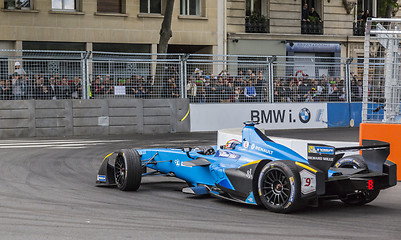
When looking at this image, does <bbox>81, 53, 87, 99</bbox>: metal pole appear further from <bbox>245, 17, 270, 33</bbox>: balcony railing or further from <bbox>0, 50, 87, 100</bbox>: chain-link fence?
<bbox>245, 17, 270, 33</bbox>: balcony railing

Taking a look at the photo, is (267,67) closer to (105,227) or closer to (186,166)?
(186,166)

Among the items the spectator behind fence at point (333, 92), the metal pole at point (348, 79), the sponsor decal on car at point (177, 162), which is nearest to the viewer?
the sponsor decal on car at point (177, 162)

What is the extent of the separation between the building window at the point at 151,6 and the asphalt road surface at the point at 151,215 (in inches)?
773

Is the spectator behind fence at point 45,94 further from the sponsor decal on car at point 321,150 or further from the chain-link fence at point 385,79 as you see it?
the sponsor decal on car at point 321,150

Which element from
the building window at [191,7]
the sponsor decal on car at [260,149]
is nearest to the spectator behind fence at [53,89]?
the sponsor decal on car at [260,149]

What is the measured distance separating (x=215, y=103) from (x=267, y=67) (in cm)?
221

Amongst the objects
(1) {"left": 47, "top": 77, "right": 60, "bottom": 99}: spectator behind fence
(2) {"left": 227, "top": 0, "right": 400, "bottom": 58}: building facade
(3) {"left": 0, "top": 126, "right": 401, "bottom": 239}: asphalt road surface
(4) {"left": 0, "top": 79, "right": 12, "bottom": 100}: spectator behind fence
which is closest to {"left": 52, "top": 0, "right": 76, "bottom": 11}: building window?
(2) {"left": 227, "top": 0, "right": 400, "bottom": 58}: building facade

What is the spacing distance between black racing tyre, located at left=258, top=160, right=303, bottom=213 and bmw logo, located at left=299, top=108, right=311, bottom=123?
1440cm

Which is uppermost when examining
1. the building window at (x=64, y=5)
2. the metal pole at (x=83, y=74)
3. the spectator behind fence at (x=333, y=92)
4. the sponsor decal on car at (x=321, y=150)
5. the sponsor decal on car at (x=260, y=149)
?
the building window at (x=64, y=5)

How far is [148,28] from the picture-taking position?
29.3m

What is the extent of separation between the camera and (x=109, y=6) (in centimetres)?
2877

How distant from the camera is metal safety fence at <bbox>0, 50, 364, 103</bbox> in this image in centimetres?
1739

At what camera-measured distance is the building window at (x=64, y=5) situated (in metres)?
27.7

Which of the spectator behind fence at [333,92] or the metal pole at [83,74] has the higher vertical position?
the metal pole at [83,74]
